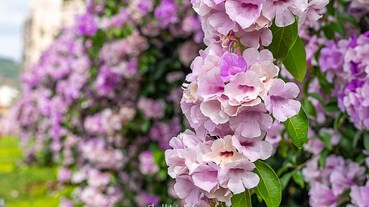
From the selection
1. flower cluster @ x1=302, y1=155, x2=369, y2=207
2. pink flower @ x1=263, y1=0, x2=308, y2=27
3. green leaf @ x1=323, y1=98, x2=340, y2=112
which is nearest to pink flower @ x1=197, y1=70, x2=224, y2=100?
pink flower @ x1=263, y1=0, x2=308, y2=27

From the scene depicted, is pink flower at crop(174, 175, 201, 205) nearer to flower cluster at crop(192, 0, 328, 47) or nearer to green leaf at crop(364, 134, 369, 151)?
flower cluster at crop(192, 0, 328, 47)

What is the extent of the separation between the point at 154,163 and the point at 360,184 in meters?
1.60

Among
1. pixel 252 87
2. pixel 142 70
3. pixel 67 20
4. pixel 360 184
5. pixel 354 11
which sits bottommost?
pixel 67 20

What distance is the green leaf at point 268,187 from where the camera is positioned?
779 mm

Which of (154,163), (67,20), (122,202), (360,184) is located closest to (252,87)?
(360,184)

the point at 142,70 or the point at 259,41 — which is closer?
the point at 259,41

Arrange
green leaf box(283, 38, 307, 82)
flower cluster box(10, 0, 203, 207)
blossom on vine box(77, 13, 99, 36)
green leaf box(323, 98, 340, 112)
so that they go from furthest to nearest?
blossom on vine box(77, 13, 99, 36) < flower cluster box(10, 0, 203, 207) < green leaf box(323, 98, 340, 112) < green leaf box(283, 38, 307, 82)

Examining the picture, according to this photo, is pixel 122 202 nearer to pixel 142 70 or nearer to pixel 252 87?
pixel 142 70

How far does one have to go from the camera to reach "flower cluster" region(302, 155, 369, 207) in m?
1.43

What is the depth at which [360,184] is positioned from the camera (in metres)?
1.45

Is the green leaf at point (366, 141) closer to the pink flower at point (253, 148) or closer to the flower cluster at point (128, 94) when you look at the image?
the pink flower at point (253, 148)

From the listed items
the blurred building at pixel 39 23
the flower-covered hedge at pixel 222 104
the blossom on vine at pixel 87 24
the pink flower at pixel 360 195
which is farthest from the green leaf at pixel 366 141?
the blurred building at pixel 39 23

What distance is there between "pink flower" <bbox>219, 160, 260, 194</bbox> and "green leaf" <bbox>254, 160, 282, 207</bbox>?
0.04 m

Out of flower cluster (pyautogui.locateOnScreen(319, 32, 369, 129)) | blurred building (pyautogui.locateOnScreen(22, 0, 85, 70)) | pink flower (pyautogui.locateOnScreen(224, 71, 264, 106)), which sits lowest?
blurred building (pyautogui.locateOnScreen(22, 0, 85, 70))
